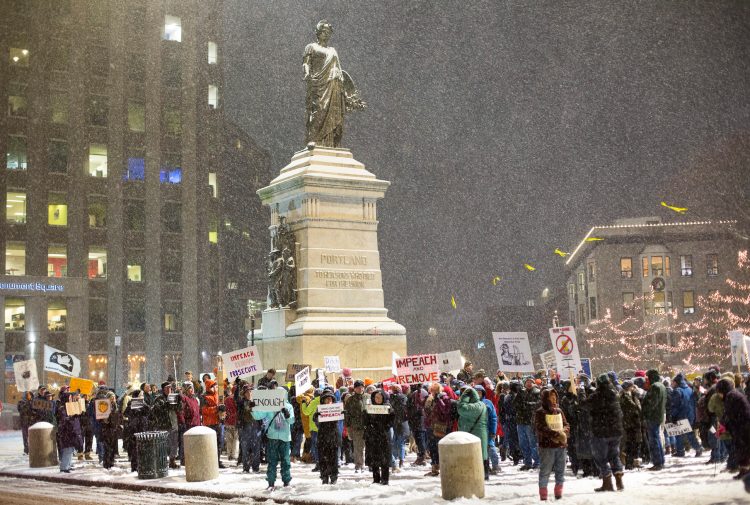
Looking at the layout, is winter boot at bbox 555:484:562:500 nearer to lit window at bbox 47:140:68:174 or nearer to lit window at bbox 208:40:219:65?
lit window at bbox 47:140:68:174

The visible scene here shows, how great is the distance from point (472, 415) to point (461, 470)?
2961 millimetres

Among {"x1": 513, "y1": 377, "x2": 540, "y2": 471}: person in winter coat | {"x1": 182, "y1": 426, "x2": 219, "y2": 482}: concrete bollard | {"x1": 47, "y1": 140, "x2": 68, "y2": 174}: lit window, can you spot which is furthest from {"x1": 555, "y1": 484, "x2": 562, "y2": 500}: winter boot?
{"x1": 47, "y1": 140, "x2": 68, "y2": 174}: lit window

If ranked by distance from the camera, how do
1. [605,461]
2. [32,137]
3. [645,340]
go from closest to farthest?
[605,461]
[32,137]
[645,340]

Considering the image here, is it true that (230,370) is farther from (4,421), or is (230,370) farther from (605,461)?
(4,421)

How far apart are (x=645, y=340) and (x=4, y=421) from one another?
60.7 metres

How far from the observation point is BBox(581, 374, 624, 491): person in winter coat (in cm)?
1661

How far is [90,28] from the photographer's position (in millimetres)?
73750

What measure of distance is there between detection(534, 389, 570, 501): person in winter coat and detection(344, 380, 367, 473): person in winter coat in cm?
547

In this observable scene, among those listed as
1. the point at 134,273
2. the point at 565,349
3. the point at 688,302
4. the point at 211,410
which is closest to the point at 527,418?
the point at 565,349

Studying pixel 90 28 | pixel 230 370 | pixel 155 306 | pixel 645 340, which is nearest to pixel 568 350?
pixel 230 370

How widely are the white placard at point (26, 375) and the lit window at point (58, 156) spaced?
43.4 m

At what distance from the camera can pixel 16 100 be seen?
70250 millimetres

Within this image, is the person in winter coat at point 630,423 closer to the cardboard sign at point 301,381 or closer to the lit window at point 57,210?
the cardboard sign at point 301,381

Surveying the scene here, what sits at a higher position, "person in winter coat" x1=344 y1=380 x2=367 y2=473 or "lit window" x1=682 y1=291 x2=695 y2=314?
"lit window" x1=682 y1=291 x2=695 y2=314
